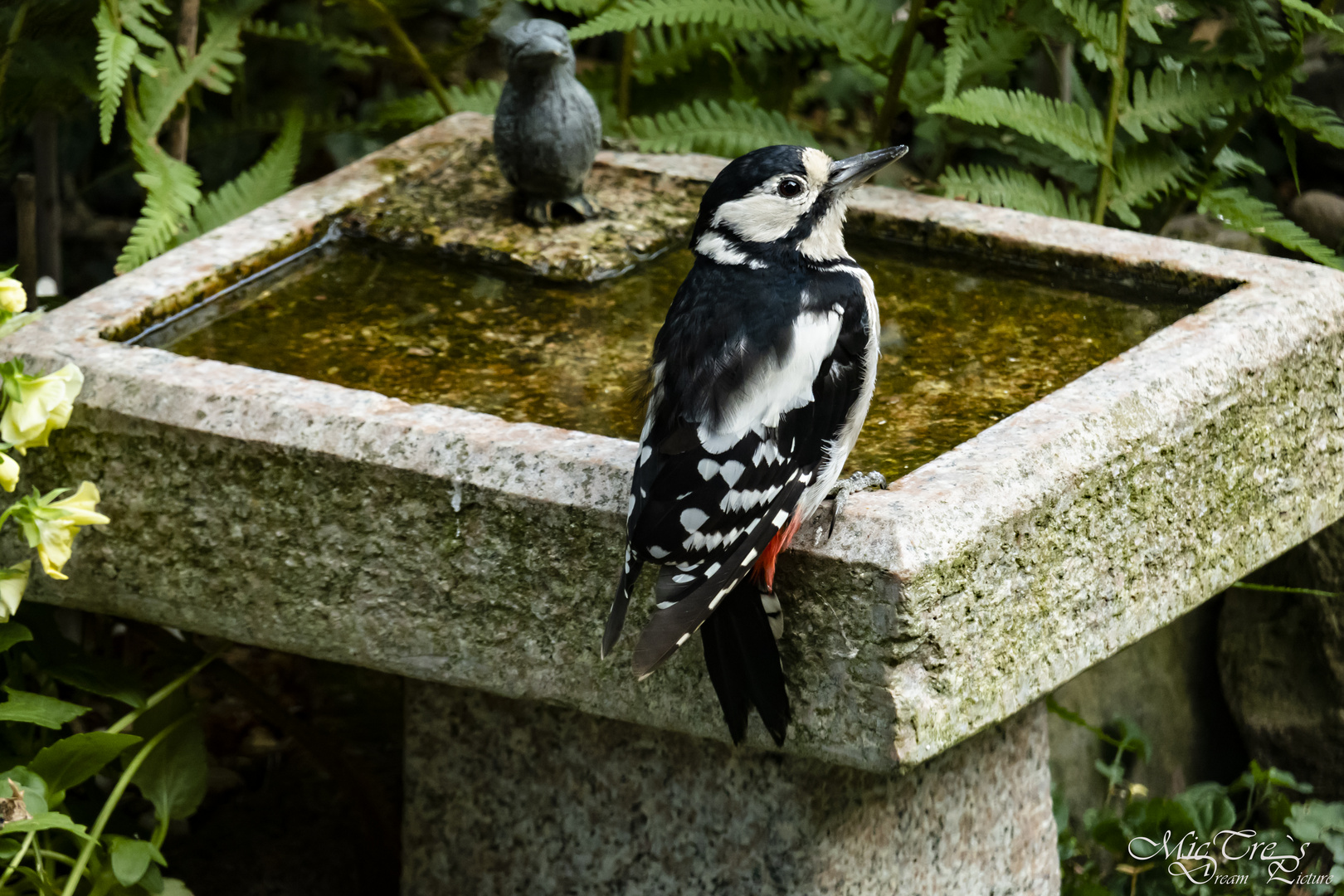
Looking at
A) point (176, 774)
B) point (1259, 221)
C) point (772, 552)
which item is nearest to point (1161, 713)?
point (1259, 221)

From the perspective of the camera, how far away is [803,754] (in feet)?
6.27

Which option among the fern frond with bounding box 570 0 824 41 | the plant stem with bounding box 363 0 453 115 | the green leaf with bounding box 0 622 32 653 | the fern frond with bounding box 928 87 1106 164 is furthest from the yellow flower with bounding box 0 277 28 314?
the fern frond with bounding box 928 87 1106 164

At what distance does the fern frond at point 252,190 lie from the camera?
10.2ft

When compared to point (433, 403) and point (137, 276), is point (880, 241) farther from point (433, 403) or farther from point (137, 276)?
point (137, 276)

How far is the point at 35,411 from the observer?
1896 mm

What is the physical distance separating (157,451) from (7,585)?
29 cm

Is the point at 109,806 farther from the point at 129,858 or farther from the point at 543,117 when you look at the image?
the point at 543,117

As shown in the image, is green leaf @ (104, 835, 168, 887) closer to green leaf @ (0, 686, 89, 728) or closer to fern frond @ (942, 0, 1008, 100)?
green leaf @ (0, 686, 89, 728)

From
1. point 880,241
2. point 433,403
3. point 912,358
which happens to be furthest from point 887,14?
point 433,403

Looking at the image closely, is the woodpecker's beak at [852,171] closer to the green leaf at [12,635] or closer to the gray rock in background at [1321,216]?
the green leaf at [12,635]

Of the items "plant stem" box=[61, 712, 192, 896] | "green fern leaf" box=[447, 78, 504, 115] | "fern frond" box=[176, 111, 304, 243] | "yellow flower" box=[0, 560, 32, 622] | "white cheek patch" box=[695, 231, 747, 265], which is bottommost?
"plant stem" box=[61, 712, 192, 896]

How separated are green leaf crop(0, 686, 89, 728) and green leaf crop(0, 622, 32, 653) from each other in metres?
0.07

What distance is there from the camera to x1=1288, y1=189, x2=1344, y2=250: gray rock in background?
360cm

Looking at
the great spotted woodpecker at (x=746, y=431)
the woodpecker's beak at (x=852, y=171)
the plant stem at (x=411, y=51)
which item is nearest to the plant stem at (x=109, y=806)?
the great spotted woodpecker at (x=746, y=431)
